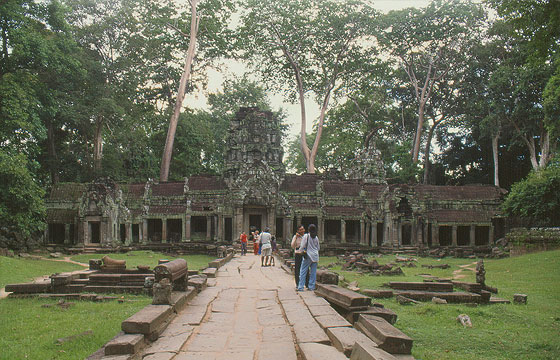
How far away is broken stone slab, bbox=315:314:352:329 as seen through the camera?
7.01 meters

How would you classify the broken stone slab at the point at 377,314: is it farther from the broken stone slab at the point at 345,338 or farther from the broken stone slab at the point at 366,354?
the broken stone slab at the point at 366,354

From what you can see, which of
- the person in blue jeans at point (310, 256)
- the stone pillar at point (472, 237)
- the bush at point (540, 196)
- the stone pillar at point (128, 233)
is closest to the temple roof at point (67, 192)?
the stone pillar at point (128, 233)

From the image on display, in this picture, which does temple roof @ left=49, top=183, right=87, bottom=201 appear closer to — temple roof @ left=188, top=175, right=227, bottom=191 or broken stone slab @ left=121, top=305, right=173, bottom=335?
temple roof @ left=188, top=175, right=227, bottom=191

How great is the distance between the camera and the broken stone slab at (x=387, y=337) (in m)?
5.91

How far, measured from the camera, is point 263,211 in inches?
1200

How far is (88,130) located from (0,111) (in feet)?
46.5

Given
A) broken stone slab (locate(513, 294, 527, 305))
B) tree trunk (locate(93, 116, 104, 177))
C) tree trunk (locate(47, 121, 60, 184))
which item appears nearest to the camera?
broken stone slab (locate(513, 294, 527, 305))

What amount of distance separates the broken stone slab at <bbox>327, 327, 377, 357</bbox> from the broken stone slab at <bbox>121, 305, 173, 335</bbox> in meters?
2.56

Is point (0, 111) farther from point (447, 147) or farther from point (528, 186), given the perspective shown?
point (447, 147)

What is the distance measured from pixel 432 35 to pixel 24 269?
115 ft

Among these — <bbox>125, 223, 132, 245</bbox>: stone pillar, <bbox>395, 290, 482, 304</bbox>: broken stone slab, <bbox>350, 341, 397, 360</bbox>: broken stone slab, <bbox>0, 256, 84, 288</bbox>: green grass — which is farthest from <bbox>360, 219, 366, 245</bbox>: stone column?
<bbox>350, 341, 397, 360</bbox>: broken stone slab

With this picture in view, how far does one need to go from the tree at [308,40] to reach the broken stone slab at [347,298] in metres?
28.7

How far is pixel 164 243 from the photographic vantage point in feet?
98.7

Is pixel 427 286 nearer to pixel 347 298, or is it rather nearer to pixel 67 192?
pixel 347 298
